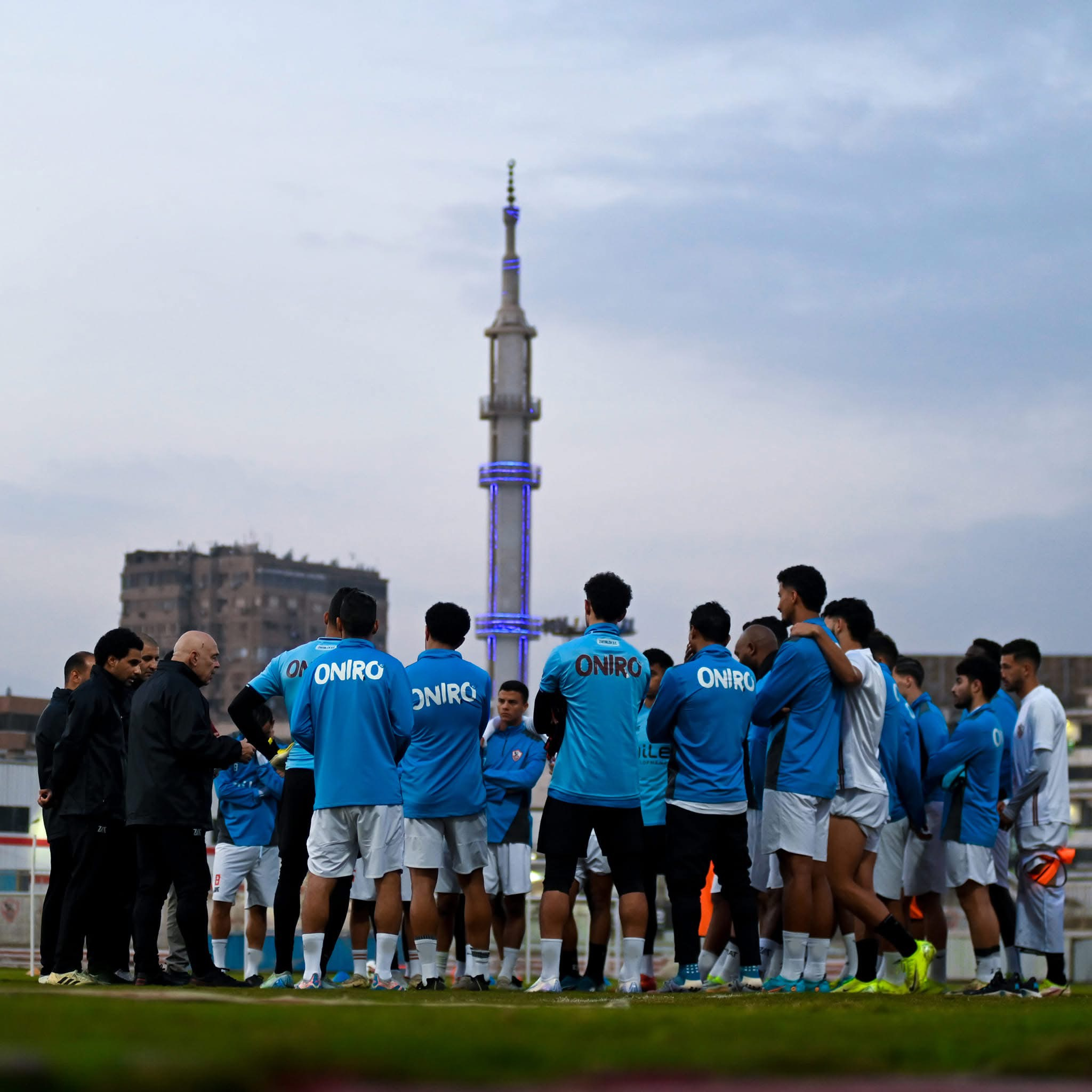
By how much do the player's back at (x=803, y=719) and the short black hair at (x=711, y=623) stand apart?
0.36m

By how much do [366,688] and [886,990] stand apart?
116 inches

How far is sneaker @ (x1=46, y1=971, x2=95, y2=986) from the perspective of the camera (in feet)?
25.7

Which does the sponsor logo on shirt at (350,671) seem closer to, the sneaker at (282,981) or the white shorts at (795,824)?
the sneaker at (282,981)

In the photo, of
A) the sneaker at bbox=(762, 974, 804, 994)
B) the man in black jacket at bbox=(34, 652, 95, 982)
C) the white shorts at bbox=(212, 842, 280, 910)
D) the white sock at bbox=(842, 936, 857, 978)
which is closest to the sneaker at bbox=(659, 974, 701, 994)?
the sneaker at bbox=(762, 974, 804, 994)

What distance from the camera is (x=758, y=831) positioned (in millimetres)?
9117

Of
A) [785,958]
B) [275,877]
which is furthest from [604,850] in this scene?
[275,877]

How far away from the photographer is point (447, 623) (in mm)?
8719

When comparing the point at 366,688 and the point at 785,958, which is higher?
the point at 366,688

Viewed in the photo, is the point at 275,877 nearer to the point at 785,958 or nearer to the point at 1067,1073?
the point at 785,958

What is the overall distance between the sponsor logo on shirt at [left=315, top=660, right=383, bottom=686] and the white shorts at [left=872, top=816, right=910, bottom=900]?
3.37 meters

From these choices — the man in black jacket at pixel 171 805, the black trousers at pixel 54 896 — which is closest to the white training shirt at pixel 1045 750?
the man in black jacket at pixel 171 805

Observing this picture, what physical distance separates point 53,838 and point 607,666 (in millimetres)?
3130

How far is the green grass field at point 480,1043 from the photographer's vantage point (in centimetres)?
273

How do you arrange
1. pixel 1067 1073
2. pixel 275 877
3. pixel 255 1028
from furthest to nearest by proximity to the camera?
pixel 275 877
pixel 255 1028
pixel 1067 1073
